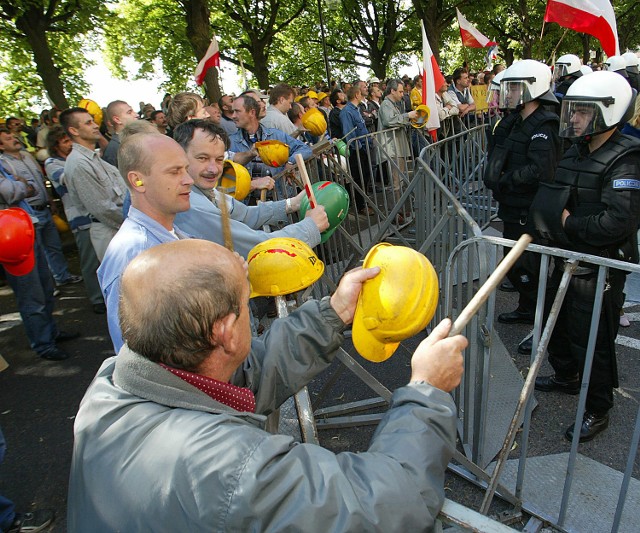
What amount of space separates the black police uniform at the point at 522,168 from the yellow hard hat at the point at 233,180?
2.38m

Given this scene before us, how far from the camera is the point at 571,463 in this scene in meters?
2.46

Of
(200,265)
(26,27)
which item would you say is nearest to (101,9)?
(26,27)

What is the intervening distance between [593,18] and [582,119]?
309cm

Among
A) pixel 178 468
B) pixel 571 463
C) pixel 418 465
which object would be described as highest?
pixel 178 468

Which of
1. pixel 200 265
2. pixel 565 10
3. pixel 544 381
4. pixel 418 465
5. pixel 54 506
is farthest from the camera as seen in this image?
pixel 565 10

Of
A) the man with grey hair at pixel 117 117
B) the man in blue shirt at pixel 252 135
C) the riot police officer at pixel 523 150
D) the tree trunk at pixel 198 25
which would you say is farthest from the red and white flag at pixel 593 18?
the tree trunk at pixel 198 25

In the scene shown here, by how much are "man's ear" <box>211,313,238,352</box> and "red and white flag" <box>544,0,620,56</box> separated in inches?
224

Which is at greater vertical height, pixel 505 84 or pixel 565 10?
pixel 565 10

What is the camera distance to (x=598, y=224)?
306 centimetres

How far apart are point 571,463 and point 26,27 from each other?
1588 centimetres

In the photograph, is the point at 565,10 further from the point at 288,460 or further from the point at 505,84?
the point at 288,460

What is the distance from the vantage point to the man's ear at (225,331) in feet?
4.21

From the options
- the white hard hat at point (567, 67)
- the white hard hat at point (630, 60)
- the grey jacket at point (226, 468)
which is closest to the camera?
the grey jacket at point (226, 468)

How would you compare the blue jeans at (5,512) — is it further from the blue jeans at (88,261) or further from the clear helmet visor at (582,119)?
the clear helmet visor at (582,119)
